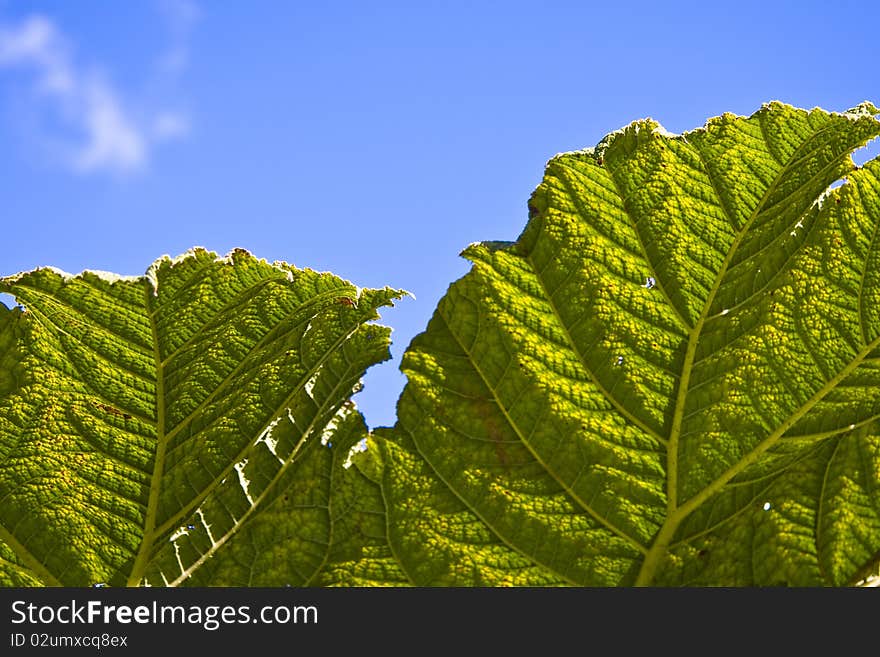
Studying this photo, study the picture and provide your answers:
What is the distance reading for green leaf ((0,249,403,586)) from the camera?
2918mm

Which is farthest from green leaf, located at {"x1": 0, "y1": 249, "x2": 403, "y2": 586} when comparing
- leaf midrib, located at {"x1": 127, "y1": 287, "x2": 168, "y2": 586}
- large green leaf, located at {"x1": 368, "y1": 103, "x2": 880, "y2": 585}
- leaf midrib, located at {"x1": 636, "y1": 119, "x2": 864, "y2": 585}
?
leaf midrib, located at {"x1": 636, "y1": 119, "x2": 864, "y2": 585}

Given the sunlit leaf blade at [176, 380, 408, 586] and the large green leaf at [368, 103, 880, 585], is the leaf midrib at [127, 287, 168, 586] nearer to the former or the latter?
the sunlit leaf blade at [176, 380, 408, 586]

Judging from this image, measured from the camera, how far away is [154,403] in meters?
3.08

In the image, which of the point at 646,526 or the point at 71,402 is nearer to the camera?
the point at 646,526

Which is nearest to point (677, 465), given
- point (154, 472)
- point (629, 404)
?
point (629, 404)

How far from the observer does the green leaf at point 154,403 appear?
2.92 metres

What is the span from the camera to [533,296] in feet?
8.96

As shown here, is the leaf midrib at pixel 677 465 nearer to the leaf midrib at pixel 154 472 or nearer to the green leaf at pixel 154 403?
the green leaf at pixel 154 403

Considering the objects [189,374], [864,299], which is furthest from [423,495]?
[864,299]

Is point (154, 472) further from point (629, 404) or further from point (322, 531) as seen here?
point (629, 404)

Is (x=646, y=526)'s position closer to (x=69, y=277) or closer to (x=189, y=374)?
(x=189, y=374)

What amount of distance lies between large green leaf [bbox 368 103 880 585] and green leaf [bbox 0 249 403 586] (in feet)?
1.27

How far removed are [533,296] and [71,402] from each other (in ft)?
4.68

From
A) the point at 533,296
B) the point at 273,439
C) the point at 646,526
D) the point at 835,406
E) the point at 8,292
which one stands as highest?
the point at 8,292
